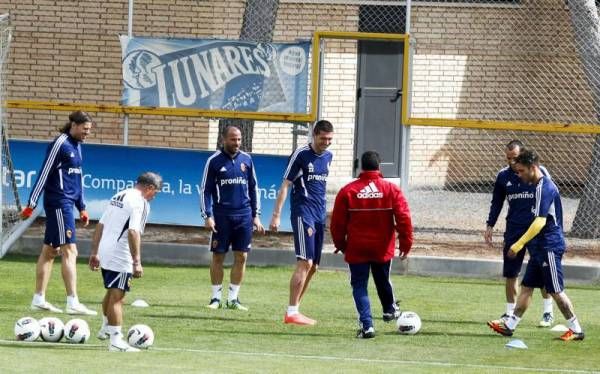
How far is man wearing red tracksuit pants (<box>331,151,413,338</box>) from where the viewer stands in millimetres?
13383

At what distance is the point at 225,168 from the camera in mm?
15211

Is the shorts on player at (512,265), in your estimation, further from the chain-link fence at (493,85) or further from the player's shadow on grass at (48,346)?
the chain-link fence at (493,85)

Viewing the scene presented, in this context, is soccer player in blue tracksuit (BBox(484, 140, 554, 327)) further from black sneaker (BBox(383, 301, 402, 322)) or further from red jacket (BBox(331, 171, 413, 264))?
red jacket (BBox(331, 171, 413, 264))

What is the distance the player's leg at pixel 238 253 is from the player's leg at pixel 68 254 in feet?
5.16

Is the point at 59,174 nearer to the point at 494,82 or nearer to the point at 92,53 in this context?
the point at 92,53

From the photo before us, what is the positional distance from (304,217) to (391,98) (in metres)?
11.5

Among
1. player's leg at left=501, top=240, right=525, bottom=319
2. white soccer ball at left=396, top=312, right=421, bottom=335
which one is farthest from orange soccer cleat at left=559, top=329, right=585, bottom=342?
white soccer ball at left=396, top=312, right=421, bottom=335

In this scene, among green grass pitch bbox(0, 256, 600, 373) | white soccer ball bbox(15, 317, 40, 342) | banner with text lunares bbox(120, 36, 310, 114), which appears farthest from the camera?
banner with text lunares bbox(120, 36, 310, 114)

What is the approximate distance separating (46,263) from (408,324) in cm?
379

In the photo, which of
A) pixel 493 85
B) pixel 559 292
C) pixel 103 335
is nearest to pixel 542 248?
pixel 559 292

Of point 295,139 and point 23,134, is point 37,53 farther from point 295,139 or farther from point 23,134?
point 295,139

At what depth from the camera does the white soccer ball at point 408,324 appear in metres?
13.6

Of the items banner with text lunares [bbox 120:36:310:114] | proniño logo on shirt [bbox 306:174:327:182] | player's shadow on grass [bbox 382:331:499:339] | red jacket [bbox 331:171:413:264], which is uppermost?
banner with text lunares [bbox 120:36:310:114]

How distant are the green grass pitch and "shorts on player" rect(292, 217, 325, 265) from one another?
0.68 meters
